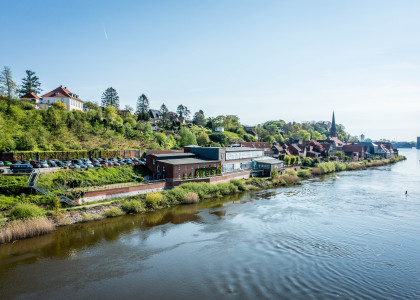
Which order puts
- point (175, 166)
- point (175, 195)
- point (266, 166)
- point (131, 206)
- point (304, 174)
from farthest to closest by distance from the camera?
point (304, 174), point (266, 166), point (175, 166), point (175, 195), point (131, 206)

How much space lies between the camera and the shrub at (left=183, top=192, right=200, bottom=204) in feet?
102

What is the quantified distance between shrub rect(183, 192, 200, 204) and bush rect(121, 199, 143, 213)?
5.73 m

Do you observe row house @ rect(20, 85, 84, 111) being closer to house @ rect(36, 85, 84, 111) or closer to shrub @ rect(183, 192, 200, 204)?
house @ rect(36, 85, 84, 111)

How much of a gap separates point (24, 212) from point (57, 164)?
11.8 m

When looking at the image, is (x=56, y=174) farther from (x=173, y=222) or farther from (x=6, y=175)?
(x=173, y=222)

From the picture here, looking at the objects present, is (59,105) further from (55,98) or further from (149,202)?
(149,202)

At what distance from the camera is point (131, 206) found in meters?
27.0

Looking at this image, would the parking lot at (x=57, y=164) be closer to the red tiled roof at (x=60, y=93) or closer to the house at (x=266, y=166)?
the house at (x=266, y=166)

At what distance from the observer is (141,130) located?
5759cm

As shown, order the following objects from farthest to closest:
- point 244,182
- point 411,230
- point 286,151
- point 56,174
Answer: point 286,151 < point 244,182 < point 56,174 < point 411,230

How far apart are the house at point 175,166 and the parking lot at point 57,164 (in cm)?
258

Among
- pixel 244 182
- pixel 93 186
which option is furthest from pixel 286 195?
pixel 93 186

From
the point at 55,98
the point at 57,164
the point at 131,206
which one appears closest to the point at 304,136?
the point at 55,98

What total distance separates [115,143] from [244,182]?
77.6 ft
